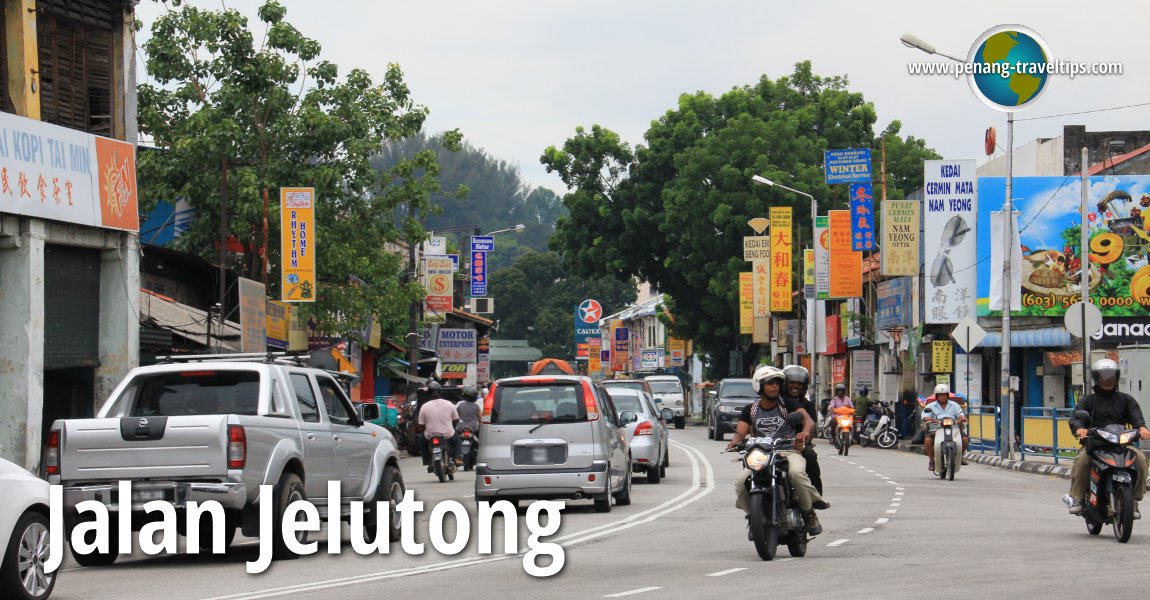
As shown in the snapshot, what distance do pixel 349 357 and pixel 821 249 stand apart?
62.8 feet

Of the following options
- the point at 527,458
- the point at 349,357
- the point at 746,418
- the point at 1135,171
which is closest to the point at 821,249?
the point at 1135,171

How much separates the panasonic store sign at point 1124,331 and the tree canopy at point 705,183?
2164 cm

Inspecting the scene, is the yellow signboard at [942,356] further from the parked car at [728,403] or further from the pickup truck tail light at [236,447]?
the pickup truck tail light at [236,447]

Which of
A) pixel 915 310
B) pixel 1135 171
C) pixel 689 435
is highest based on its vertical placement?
pixel 1135 171

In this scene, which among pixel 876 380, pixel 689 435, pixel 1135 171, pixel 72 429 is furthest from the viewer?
pixel 876 380

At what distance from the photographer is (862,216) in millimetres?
50875

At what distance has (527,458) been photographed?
19500 millimetres

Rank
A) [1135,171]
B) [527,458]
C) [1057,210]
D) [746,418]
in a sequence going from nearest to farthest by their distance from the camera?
[746,418]
[527,458]
[1057,210]
[1135,171]

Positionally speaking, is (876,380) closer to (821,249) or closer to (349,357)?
(821,249)

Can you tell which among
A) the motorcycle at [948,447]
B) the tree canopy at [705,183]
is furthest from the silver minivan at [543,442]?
the tree canopy at [705,183]

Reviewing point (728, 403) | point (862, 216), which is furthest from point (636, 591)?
point (862, 216)

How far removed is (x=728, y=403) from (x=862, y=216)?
8406mm

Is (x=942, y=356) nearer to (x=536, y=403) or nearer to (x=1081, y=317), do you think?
(x=1081, y=317)

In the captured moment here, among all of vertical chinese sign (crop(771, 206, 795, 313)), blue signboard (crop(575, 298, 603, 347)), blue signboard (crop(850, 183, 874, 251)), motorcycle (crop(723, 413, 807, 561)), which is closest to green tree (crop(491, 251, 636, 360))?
blue signboard (crop(575, 298, 603, 347))
